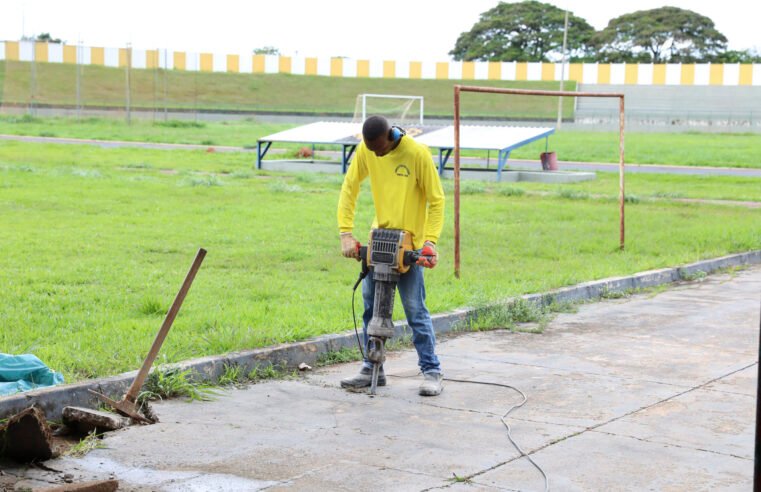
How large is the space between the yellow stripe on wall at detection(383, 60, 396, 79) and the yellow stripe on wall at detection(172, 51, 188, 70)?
15.0 metres

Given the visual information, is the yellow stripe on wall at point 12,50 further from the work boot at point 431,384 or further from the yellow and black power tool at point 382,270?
the work boot at point 431,384

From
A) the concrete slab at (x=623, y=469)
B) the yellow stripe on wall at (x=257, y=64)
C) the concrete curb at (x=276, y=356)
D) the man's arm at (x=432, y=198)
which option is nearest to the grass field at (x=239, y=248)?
the concrete curb at (x=276, y=356)

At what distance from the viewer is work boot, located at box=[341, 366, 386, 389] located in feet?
21.5

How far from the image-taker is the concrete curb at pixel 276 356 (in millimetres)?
5590

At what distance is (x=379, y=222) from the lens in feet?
21.3

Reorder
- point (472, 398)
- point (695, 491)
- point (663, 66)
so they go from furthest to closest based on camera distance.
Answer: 1. point (663, 66)
2. point (472, 398)
3. point (695, 491)

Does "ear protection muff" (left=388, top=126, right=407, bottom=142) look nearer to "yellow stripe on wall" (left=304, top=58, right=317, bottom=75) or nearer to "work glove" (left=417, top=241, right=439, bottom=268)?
"work glove" (left=417, top=241, right=439, bottom=268)

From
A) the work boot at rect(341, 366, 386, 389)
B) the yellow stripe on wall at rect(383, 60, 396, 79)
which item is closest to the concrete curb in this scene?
the work boot at rect(341, 366, 386, 389)

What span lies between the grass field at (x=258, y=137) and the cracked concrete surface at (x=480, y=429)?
23890 millimetres

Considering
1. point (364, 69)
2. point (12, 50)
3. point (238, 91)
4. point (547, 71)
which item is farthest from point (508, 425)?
point (364, 69)

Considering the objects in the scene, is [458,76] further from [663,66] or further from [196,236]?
[196,236]

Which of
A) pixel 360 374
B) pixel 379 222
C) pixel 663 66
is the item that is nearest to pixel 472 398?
pixel 360 374

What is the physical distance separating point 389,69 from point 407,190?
73.9 metres

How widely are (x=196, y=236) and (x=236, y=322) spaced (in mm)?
5196
